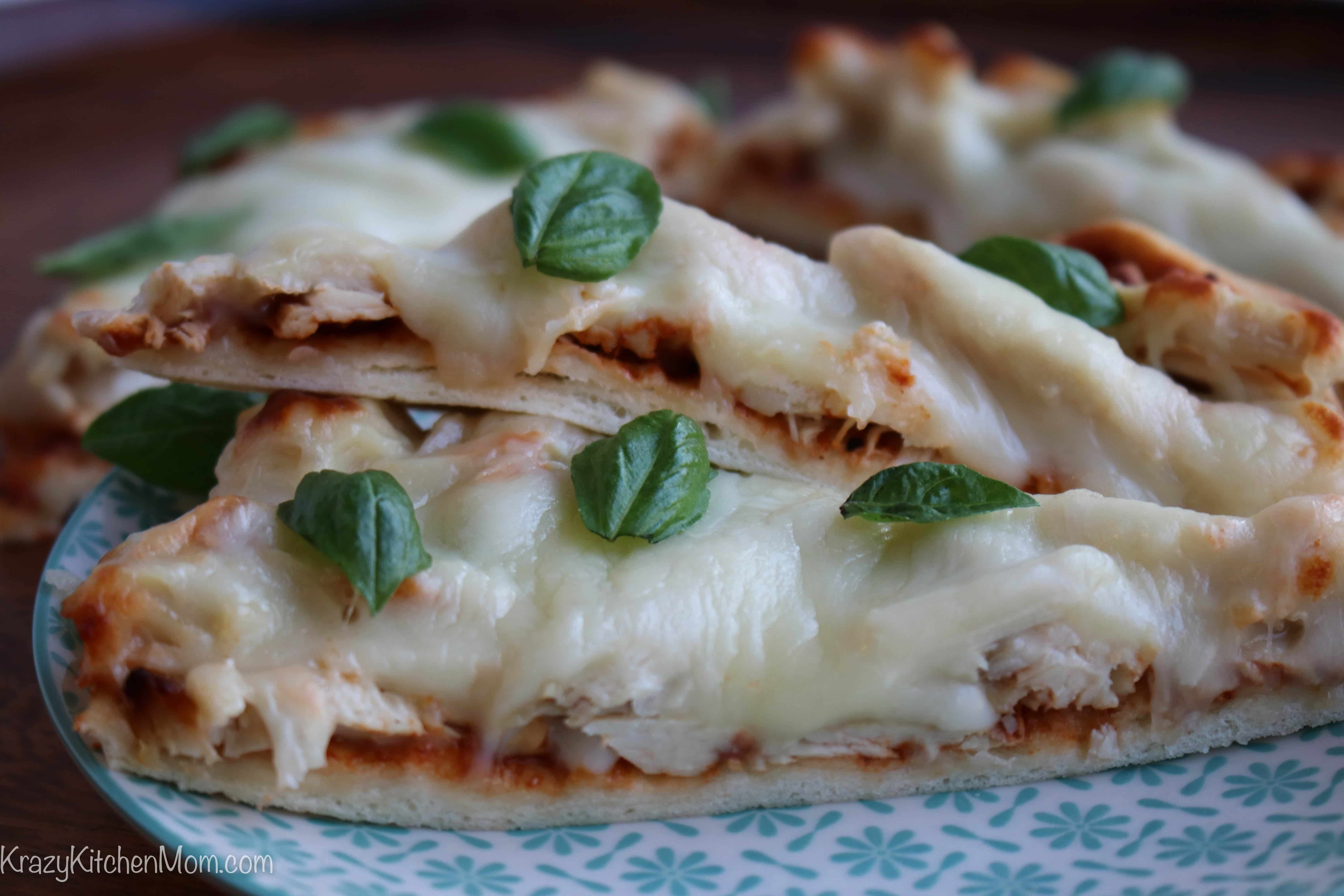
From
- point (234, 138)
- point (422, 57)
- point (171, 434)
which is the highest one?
point (171, 434)

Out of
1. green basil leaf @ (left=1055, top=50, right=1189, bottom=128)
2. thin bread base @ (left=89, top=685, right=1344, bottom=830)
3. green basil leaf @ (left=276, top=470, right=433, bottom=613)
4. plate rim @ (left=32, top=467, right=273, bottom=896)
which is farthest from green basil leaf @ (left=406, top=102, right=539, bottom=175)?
thin bread base @ (left=89, top=685, right=1344, bottom=830)

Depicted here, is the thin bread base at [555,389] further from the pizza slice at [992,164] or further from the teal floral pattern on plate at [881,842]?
the pizza slice at [992,164]

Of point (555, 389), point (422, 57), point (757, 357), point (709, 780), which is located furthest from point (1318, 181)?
point (422, 57)

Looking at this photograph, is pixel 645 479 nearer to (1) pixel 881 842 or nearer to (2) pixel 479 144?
(1) pixel 881 842

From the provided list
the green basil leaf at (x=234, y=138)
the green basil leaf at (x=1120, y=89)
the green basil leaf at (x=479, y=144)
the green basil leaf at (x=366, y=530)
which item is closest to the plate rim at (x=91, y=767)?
the green basil leaf at (x=366, y=530)

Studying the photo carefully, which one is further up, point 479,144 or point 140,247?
point 479,144

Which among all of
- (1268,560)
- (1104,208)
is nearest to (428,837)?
(1268,560)
